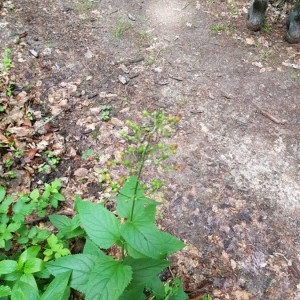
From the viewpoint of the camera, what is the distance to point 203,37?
17.3 feet

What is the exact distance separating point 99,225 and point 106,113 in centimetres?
224

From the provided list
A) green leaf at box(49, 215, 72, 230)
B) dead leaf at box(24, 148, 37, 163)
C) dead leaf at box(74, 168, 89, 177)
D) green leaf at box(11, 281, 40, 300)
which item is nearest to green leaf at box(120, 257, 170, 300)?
green leaf at box(11, 281, 40, 300)

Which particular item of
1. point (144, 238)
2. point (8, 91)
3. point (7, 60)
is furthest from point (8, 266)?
point (7, 60)

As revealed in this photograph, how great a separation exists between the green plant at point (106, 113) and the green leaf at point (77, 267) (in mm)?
2079

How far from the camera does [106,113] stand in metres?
4.17

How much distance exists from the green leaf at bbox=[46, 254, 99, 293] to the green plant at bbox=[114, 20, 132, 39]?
363 centimetres

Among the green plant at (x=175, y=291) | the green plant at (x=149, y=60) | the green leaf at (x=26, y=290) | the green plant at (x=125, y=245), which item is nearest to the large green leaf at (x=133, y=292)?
the green plant at (x=125, y=245)

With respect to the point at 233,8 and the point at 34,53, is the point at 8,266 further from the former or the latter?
the point at 233,8

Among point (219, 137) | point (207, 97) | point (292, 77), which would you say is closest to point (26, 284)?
point (219, 137)

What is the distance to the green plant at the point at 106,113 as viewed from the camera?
412cm

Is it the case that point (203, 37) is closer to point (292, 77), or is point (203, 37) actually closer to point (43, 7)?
point (292, 77)

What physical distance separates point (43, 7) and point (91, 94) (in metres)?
1.96

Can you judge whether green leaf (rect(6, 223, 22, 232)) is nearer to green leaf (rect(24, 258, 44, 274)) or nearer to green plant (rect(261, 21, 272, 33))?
green leaf (rect(24, 258, 44, 274))

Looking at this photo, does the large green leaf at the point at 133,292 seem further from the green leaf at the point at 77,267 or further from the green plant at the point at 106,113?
the green plant at the point at 106,113
